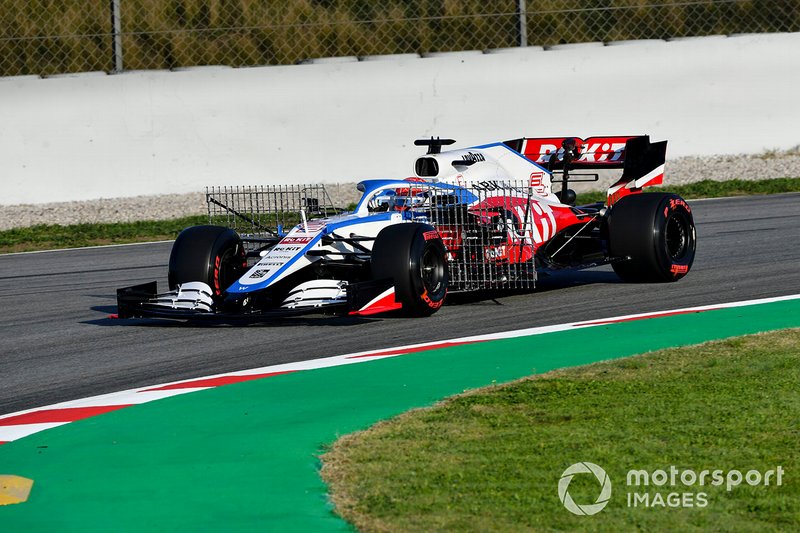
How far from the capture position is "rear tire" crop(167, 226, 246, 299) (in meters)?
9.72

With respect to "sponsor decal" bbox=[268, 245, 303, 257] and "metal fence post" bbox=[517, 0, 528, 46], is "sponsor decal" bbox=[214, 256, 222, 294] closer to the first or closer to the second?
"sponsor decal" bbox=[268, 245, 303, 257]

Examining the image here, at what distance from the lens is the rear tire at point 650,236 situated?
1030 centimetres

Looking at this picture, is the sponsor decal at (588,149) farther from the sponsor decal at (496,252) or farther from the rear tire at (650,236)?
the sponsor decal at (496,252)

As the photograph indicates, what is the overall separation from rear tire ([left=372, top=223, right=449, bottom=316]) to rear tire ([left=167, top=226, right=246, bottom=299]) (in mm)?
1447

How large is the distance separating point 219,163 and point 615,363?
34.4 feet

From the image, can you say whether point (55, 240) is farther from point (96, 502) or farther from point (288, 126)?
point (96, 502)

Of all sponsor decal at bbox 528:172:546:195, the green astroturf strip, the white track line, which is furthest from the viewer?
sponsor decal at bbox 528:172:546:195

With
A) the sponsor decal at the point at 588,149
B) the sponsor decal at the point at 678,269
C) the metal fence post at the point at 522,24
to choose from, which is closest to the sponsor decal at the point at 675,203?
the sponsor decal at the point at 678,269

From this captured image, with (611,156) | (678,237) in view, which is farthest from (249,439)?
(611,156)

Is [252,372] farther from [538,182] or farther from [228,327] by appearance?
[538,182]

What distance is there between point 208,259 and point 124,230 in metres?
6.70

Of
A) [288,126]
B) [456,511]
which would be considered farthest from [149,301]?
[288,126]

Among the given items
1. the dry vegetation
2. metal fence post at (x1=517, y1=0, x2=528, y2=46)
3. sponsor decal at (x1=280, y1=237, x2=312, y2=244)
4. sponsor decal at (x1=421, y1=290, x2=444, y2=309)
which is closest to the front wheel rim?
sponsor decal at (x1=421, y1=290, x2=444, y2=309)

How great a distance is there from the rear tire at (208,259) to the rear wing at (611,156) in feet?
9.83
